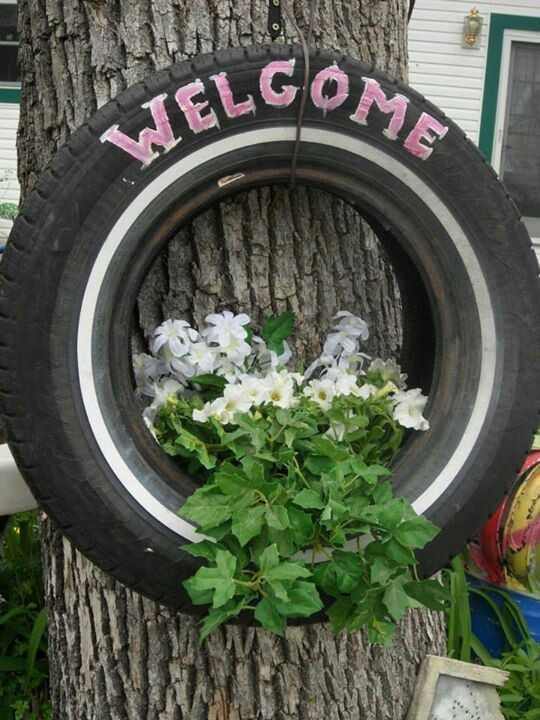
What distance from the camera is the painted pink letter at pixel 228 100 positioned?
1.69 m

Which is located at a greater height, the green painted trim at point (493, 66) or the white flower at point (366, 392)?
the green painted trim at point (493, 66)

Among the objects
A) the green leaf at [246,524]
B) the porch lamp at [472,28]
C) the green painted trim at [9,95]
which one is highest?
the green painted trim at [9,95]

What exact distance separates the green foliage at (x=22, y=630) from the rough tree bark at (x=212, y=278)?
52cm

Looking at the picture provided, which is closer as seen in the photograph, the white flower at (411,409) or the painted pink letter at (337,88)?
the painted pink letter at (337,88)

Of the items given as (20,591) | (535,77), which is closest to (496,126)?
(535,77)

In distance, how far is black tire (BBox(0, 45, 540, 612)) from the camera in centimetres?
167

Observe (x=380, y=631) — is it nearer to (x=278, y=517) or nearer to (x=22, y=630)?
(x=278, y=517)

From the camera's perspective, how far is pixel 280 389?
5.81 ft

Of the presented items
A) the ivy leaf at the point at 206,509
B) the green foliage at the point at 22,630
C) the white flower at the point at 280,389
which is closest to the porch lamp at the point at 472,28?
the green foliage at the point at 22,630

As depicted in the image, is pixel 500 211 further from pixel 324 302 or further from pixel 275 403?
pixel 275 403

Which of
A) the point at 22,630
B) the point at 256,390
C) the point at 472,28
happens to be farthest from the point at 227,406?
the point at 472,28

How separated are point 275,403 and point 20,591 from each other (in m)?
1.43

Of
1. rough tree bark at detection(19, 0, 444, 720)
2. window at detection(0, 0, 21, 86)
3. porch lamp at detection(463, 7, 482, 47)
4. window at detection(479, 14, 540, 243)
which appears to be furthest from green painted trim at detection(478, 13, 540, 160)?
rough tree bark at detection(19, 0, 444, 720)

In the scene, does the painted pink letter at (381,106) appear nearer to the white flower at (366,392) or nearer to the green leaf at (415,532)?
the white flower at (366,392)
